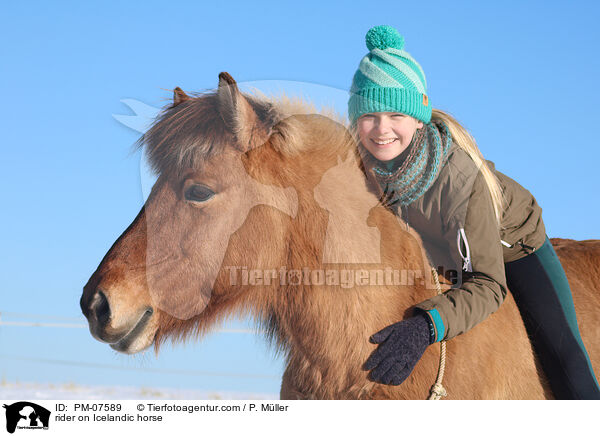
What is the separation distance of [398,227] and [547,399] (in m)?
1.15

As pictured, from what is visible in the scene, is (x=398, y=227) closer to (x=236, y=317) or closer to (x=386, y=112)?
(x=386, y=112)

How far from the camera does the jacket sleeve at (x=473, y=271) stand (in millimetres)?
2188

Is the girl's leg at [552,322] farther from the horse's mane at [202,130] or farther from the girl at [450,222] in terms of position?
the horse's mane at [202,130]

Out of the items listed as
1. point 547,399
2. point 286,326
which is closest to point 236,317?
point 286,326

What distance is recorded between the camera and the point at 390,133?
2.52 meters

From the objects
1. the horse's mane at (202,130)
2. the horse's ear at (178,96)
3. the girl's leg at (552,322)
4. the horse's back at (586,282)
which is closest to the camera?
the horse's mane at (202,130)

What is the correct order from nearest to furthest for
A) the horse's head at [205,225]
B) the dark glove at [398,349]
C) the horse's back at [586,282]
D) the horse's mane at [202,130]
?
the dark glove at [398,349]
the horse's head at [205,225]
the horse's mane at [202,130]
the horse's back at [586,282]

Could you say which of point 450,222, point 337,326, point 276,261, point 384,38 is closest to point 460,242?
point 450,222

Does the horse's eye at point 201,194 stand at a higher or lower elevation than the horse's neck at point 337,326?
higher

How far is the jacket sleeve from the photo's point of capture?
7.18 feet

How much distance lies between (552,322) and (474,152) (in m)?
0.95

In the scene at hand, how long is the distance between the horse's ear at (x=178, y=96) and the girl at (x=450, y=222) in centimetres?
85
